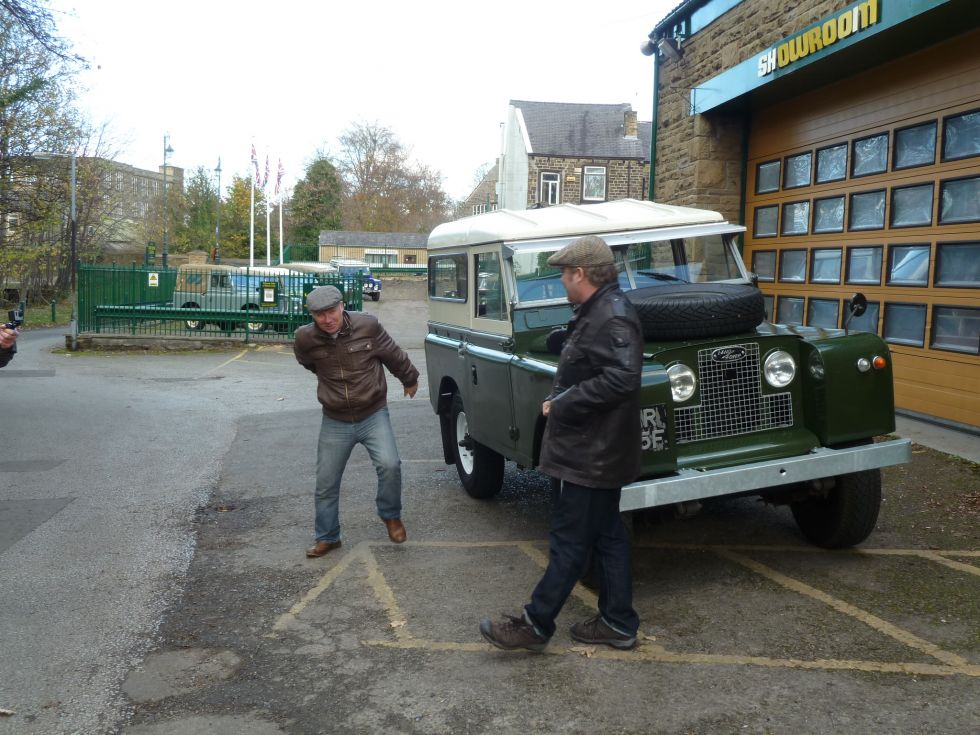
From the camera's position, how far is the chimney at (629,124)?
48.3 metres

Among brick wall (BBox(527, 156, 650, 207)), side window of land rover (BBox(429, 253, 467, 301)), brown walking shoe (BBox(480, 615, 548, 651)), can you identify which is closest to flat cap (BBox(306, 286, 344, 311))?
side window of land rover (BBox(429, 253, 467, 301))

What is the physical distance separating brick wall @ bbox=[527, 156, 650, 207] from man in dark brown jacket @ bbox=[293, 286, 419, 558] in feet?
138

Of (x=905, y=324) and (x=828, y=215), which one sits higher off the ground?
(x=828, y=215)

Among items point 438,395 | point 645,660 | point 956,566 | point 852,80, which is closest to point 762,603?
point 645,660

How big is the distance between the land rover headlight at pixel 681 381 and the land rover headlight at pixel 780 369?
1.56 ft

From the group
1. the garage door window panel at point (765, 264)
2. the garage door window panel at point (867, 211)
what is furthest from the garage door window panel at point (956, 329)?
the garage door window panel at point (765, 264)

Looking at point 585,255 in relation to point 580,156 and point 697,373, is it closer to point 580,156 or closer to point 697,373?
point 697,373

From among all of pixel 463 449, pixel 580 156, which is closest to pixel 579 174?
pixel 580 156

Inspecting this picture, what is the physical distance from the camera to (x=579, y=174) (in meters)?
47.6

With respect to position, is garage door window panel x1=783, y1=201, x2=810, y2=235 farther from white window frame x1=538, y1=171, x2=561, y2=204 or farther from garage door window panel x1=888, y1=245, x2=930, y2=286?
white window frame x1=538, y1=171, x2=561, y2=204

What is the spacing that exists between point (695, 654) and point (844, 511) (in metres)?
1.73

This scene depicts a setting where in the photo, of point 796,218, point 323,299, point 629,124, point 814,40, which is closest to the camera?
point 323,299

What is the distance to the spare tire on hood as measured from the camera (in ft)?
16.2

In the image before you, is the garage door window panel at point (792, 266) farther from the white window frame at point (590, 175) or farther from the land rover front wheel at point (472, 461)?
the white window frame at point (590, 175)
